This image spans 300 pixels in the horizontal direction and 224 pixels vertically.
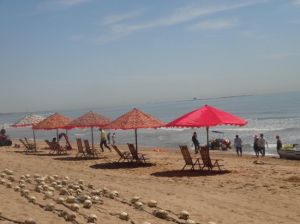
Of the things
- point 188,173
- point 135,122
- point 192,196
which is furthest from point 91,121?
point 192,196

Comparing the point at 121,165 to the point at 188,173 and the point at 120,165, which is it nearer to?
the point at 120,165

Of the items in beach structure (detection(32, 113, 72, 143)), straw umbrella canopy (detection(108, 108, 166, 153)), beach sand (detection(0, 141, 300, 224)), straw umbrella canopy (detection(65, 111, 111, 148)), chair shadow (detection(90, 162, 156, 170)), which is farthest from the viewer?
beach structure (detection(32, 113, 72, 143))

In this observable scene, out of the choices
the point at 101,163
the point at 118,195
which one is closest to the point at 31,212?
the point at 118,195

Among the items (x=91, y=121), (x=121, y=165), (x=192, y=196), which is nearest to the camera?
(x=192, y=196)

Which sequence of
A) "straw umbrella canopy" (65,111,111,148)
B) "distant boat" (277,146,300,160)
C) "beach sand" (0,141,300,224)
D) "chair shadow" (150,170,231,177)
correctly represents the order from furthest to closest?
"distant boat" (277,146,300,160) < "straw umbrella canopy" (65,111,111,148) < "chair shadow" (150,170,231,177) < "beach sand" (0,141,300,224)

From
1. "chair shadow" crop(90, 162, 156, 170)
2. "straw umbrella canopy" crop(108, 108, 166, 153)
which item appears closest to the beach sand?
"chair shadow" crop(90, 162, 156, 170)

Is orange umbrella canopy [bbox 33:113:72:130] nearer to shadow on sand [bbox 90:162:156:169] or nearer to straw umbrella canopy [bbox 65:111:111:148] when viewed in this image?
straw umbrella canopy [bbox 65:111:111:148]

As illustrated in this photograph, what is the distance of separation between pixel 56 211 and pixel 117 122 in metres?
8.93

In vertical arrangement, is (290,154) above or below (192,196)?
below

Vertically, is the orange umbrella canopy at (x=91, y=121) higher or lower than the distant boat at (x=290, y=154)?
higher

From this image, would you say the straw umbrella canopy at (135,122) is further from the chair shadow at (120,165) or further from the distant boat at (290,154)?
the distant boat at (290,154)

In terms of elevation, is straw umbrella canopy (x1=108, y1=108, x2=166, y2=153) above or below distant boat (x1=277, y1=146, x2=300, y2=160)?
above

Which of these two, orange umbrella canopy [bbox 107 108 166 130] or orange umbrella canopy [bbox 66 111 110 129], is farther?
orange umbrella canopy [bbox 66 111 110 129]

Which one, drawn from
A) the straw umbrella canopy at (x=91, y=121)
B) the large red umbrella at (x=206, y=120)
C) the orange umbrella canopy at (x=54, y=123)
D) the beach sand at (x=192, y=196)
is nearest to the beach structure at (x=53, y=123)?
the orange umbrella canopy at (x=54, y=123)
